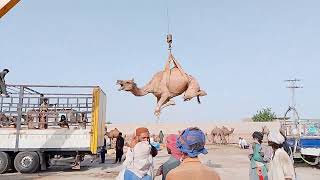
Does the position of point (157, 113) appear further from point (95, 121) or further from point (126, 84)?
point (95, 121)

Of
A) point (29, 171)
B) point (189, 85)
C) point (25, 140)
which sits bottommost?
point (29, 171)

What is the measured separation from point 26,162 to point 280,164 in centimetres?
1100

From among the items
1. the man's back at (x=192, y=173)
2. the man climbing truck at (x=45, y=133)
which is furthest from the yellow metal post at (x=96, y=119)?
the man's back at (x=192, y=173)

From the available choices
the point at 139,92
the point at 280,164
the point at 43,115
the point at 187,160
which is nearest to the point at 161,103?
the point at 139,92

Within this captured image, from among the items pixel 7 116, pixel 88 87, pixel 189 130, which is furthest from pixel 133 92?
pixel 189 130

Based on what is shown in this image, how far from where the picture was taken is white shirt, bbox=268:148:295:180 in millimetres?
5672

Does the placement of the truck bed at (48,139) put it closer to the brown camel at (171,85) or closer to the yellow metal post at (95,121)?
the yellow metal post at (95,121)

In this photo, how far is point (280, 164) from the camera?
18.8 ft

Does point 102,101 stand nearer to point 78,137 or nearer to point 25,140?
point 78,137

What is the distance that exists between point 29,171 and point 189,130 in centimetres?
1254

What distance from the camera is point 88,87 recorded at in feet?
49.7

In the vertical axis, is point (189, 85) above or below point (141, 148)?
above

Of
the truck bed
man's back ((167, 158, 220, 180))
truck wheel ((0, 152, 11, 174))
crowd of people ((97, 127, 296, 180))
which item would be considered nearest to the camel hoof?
the truck bed

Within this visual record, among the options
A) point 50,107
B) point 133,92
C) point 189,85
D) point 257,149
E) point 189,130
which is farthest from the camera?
point 50,107
